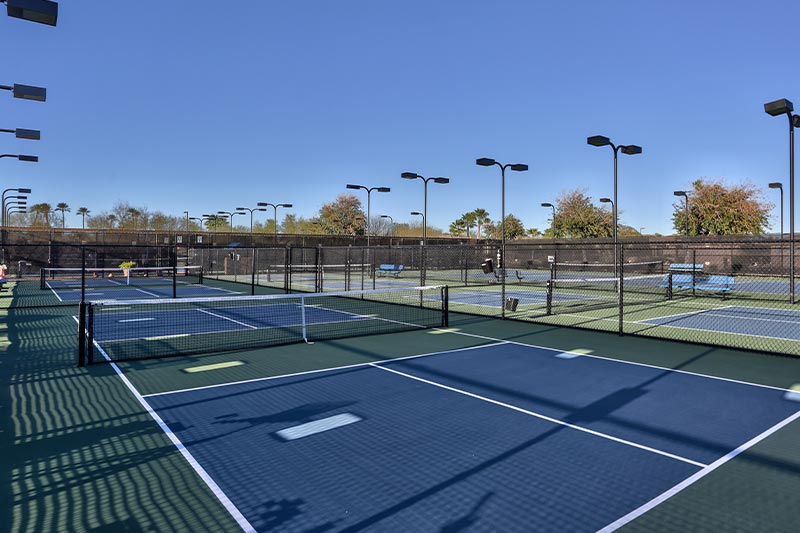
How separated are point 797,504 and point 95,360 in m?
10.6

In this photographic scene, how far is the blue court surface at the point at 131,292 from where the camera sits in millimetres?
21420

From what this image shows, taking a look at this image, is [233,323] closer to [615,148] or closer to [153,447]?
[153,447]

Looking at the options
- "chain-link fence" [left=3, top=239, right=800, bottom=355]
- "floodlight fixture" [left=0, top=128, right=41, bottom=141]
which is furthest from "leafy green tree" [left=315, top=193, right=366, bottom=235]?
"floodlight fixture" [left=0, top=128, right=41, bottom=141]

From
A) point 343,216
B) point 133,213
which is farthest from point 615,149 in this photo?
point 133,213

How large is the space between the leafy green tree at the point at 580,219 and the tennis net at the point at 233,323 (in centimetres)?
5187

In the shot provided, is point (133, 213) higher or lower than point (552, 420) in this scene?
higher

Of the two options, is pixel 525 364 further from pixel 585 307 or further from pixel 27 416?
pixel 585 307

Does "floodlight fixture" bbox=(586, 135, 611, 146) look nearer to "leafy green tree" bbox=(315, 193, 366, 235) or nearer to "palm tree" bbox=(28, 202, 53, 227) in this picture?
"leafy green tree" bbox=(315, 193, 366, 235)

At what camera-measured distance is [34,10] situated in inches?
299

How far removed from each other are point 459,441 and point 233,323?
34.4 feet

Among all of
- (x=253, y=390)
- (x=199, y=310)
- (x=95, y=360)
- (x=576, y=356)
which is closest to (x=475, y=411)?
(x=253, y=390)

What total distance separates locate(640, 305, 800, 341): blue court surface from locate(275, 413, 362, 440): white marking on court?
11.6m

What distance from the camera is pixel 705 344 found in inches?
449

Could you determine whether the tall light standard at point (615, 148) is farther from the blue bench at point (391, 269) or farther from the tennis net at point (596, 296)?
the blue bench at point (391, 269)
